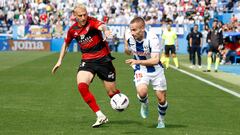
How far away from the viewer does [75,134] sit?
400 inches

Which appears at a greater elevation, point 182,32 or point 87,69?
point 87,69

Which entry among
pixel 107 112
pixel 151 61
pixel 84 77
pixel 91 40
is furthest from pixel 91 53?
pixel 107 112

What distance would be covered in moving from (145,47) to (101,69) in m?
1.24

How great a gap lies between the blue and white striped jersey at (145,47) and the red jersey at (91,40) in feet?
2.68

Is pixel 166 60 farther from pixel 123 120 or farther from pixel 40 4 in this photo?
pixel 40 4

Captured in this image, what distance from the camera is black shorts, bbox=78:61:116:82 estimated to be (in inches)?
453

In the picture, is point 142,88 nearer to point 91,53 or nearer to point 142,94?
point 142,94

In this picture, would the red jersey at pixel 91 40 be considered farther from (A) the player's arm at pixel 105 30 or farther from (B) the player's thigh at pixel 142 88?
(B) the player's thigh at pixel 142 88

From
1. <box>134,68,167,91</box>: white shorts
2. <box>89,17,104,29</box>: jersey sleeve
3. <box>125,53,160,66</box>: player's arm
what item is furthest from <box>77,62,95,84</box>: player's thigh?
<box>125,53,160,66</box>: player's arm

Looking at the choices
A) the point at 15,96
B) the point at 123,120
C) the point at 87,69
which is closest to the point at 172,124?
the point at 123,120

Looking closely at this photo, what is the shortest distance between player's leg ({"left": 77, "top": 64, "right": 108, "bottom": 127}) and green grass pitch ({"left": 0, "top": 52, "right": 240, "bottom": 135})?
0.58ft

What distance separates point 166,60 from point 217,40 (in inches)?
121

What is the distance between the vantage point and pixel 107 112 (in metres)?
13.5

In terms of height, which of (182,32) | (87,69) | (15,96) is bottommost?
(182,32)
